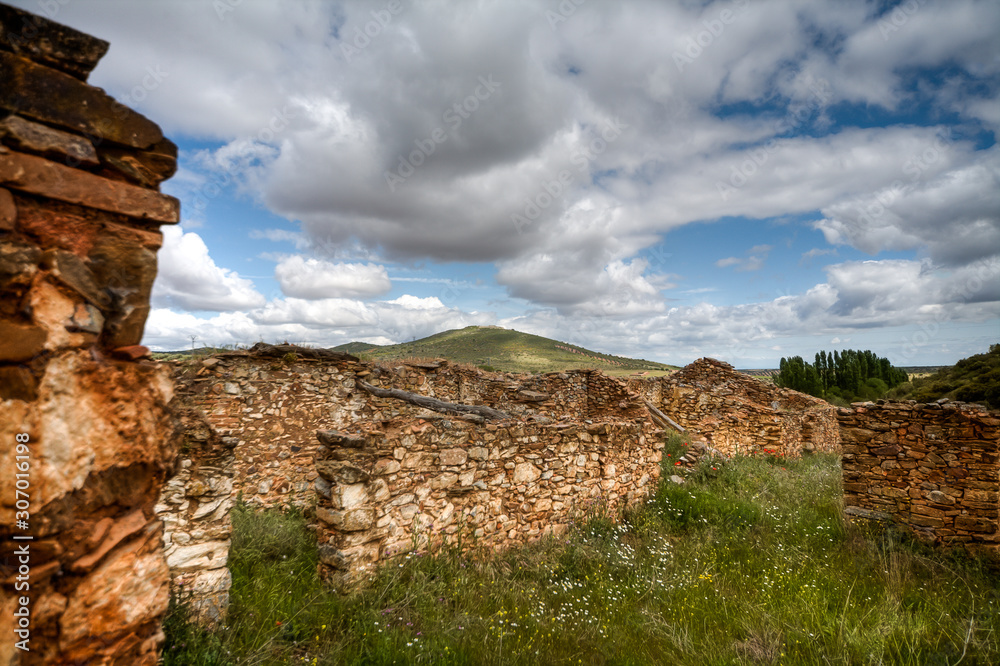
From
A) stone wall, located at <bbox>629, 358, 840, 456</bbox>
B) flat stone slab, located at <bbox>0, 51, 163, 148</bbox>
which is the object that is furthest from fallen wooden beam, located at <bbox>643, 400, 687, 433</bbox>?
flat stone slab, located at <bbox>0, 51, 163, 148</bbox>

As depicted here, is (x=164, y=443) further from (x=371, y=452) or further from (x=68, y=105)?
(x=371, y=452)

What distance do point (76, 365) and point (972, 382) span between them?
117ft

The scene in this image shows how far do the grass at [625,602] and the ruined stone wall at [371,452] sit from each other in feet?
1.43

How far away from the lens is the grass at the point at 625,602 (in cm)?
351

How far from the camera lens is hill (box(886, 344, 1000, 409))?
22516 millimetres

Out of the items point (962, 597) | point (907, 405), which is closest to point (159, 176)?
point (962, 597)

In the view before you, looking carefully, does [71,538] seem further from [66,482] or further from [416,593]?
[416,593]

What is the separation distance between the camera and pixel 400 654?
10.9 feet

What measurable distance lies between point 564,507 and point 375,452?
3.18m

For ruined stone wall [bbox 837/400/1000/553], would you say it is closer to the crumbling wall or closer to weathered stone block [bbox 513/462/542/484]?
the crumbling wall

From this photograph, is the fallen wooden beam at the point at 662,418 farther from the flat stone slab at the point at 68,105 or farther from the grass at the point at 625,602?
the flat stone slab at the point at 68,105

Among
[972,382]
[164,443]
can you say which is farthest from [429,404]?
[972,382]

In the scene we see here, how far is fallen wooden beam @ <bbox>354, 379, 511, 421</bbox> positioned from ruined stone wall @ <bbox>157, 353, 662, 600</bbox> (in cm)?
14

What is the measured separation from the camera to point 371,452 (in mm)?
4383
